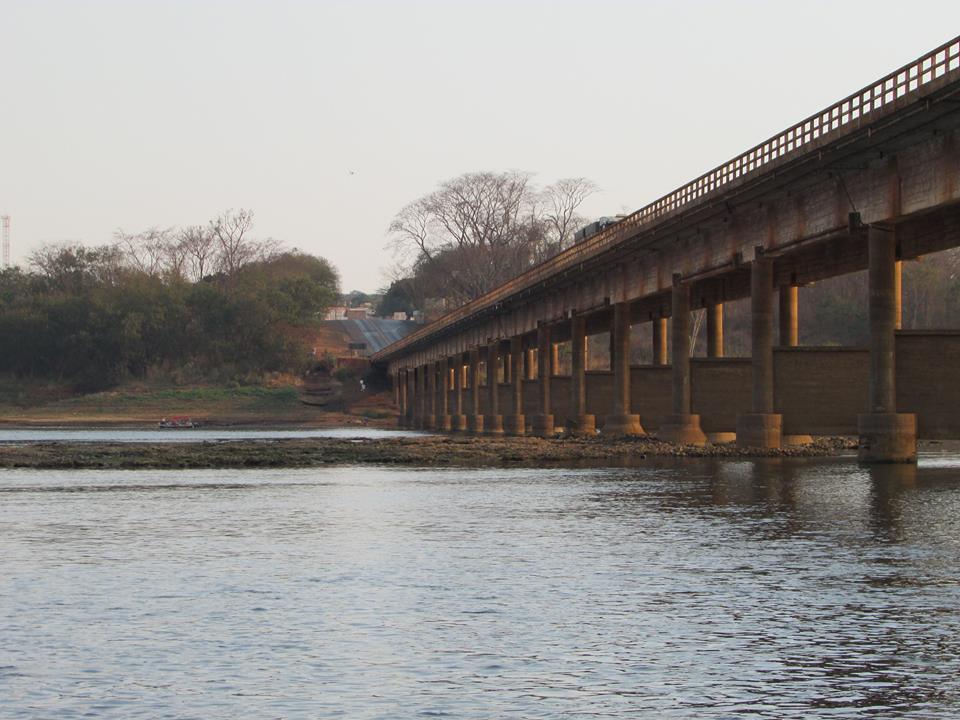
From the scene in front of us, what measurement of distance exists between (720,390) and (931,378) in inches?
789

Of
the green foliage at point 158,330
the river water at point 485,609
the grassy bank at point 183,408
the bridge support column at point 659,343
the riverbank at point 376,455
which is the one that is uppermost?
the green foliage at point 158,330

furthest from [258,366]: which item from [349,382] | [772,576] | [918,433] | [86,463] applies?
[772,576]

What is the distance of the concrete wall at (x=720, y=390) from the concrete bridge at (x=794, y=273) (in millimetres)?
66

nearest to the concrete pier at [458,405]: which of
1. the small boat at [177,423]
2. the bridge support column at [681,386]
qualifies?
the small boat at [177,423]

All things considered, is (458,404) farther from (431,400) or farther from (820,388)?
(820,388)

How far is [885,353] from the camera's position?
161 feet

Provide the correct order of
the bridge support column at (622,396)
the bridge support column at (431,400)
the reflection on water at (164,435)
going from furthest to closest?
the bridge support column at (431,400) → the reflection on water at (164,435) → the bridge support column at (622,396)

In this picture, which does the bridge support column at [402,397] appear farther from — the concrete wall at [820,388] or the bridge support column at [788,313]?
the concrete wall at [820,388]

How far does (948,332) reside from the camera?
161ft

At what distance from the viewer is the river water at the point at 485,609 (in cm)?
1411

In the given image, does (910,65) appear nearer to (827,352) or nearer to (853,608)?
(827,352)

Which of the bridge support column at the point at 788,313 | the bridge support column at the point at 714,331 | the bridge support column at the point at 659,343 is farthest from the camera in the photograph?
the bridge support column at the point at 659,343

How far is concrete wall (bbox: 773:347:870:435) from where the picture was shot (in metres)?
54.5

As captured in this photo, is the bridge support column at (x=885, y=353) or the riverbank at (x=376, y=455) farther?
the riverbank at (x=376, y=455)
